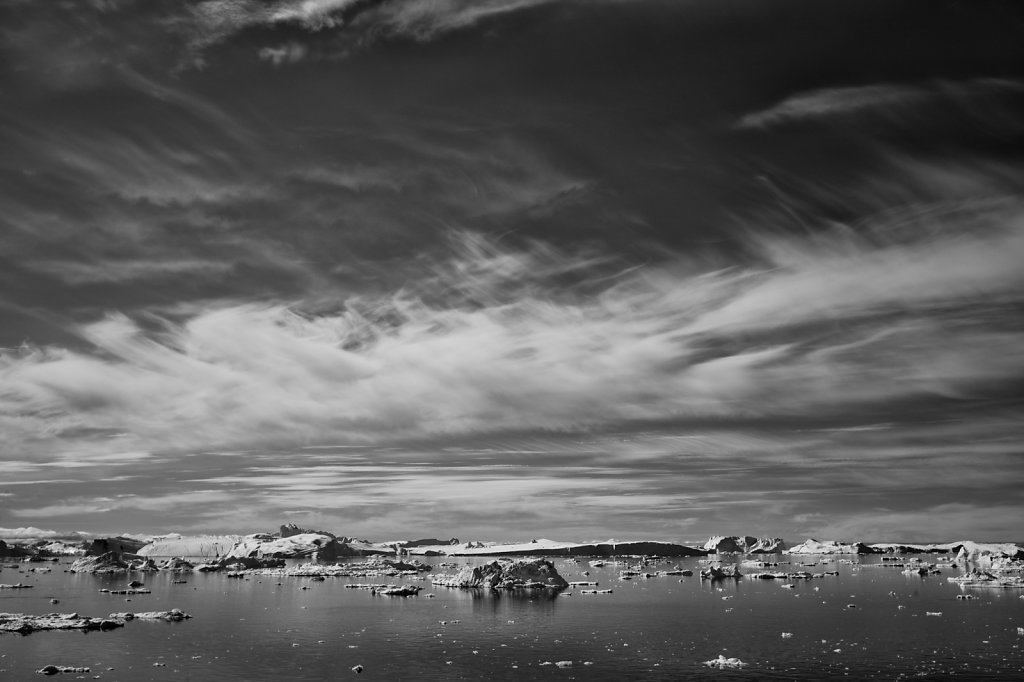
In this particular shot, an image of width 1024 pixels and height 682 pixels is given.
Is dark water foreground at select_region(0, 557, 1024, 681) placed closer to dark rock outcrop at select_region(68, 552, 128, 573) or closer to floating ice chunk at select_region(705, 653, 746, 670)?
floating ice chunk at select_region(705, 653, 746, 670)

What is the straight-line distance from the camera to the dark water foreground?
58.4 meters

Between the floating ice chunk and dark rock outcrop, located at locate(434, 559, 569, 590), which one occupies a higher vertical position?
the floating ice chunk

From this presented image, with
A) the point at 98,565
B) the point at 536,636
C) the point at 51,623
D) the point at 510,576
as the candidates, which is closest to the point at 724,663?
the point at 536,636

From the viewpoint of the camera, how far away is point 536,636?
76.7m

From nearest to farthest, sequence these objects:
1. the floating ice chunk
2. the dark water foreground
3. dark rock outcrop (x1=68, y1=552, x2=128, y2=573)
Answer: the dark water foreground
the floating ice chunk
dark rock outcrop (x1=68, y1=552, x2=128, y2=573)

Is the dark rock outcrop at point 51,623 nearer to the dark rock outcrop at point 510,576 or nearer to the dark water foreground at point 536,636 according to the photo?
the dark water foreground at point 536,636

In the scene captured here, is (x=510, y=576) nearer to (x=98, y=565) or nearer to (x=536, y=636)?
→ (x=536, y=636)

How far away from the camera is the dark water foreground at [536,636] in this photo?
5838cm

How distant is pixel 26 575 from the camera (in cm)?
17912

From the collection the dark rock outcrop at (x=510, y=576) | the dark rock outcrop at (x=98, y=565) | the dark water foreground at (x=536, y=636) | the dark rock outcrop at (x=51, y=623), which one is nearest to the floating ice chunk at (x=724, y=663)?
the dark water foreground at (x=536, y=636)

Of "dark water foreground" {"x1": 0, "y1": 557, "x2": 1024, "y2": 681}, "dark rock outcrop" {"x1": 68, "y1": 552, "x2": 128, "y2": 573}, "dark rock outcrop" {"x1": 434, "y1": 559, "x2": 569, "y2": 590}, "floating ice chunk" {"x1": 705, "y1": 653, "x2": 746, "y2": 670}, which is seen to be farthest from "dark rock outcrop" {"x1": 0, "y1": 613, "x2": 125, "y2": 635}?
"dark rock outcrop" {"x1": 68, "y1": 552, "x2": 128, "y2": 573}

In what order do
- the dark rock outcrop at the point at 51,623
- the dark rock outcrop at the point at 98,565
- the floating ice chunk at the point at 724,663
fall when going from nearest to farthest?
the floating ice chunk at the point at 724,663
the dark rock outcrop at the point at 51,623
the dark rock outcrop at the point at 98,565

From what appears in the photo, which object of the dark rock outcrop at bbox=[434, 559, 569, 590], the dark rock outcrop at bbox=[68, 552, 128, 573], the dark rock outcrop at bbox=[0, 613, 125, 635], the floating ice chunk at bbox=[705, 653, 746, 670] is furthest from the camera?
the dark rock outcrop at bbox=[68, 552, 128, 573]

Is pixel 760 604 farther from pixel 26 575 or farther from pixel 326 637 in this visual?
pixel 26 575
